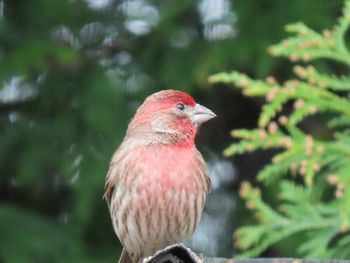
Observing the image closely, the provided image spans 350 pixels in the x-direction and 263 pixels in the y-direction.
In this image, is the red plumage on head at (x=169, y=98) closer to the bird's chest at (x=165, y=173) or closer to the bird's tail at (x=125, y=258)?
the bird's chest at (x=165, y=173)

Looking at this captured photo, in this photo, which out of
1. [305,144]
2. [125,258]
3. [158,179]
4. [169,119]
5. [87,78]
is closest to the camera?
[158,179]

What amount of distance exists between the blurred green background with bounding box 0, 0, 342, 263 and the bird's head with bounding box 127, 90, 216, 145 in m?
2.07

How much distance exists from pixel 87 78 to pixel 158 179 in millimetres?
2920

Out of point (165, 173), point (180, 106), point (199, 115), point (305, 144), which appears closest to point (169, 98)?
point (180, 106)

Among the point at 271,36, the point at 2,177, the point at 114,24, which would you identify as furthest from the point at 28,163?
the point at 271,36

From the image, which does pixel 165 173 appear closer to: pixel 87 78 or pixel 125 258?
pixel 125 258

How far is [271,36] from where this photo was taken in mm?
9055

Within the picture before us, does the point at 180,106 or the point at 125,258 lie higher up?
the point at 180,106

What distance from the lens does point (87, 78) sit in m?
9.29

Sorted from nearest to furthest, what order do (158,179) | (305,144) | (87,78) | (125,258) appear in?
(158,179) < (125,258) < (305,144) < (87,78)

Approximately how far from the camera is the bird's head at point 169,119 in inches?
265

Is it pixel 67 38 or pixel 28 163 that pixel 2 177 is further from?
pixel 67 38

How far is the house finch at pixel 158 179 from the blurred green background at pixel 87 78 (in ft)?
6.91

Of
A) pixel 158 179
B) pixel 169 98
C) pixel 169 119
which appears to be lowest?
pixel 158 179
